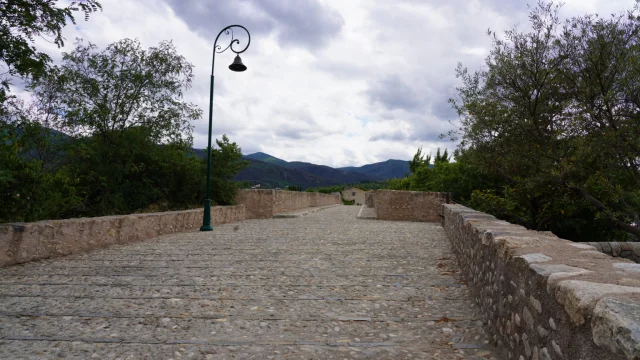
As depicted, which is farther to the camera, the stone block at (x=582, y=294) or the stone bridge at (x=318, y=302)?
the stone bridge at (x=318, y=302)

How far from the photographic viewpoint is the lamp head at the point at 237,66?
1066cm

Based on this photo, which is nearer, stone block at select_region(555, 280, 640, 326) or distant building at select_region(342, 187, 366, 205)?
stone block at select_region(555, 280, 640, 326)

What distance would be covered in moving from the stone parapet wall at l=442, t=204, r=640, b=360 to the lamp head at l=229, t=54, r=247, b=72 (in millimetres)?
8941

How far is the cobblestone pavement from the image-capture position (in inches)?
105

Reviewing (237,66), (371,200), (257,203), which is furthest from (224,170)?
(371,200)

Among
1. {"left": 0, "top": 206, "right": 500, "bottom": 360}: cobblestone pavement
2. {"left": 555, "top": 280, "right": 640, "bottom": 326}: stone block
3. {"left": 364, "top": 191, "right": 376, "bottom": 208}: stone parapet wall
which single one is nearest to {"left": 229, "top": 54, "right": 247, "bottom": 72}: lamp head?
{"left": 0, "top": 206, "right": 500, "bottom": 360}: cobblestone pavement

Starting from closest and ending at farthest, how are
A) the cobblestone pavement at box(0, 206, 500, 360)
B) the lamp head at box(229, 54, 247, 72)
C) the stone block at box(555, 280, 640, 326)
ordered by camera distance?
the stone block at box(555, 280, 640, 326)
the cobblestone pavement at box(0, 206, 500, 360)
the lamp head at box(229, 54, 247, 72)

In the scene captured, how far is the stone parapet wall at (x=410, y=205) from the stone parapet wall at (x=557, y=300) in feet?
36.3

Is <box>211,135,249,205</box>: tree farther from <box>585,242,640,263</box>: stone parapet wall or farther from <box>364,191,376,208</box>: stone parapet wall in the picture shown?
<box>364,191,376,208</box>: stone parapet wall

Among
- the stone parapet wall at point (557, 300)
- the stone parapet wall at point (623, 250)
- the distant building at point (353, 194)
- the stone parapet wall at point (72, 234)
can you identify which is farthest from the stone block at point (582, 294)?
the distant building at point (353, 194)

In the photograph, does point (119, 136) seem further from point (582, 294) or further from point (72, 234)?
point (582, 294)

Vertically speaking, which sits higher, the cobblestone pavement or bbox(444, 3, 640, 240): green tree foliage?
bbox(444, 3, 640, 240): green tree foliage

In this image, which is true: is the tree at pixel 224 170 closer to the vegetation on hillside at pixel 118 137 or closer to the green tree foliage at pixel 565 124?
the vegetation on hillside at pixel 118 137

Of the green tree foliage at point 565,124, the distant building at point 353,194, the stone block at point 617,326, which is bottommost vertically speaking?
the distant building at point 353,194
